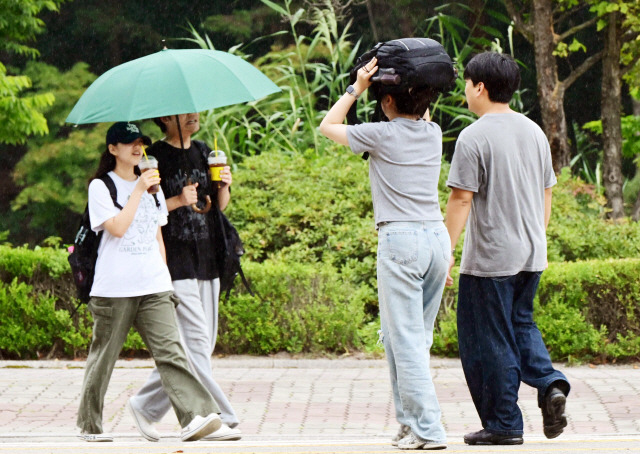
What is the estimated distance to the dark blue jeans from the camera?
5043 millimetres

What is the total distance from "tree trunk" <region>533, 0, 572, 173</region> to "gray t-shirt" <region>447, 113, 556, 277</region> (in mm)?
8598

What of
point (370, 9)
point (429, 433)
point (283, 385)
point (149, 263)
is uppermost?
point (370, 9)

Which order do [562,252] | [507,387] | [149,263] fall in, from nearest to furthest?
[507,387] → [149,263] → [562,252]

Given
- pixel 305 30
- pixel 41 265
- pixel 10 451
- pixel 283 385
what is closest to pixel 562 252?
pixel 283 385

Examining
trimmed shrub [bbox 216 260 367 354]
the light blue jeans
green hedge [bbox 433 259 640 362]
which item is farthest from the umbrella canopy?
green hedge [bbox 433 259 640 362]

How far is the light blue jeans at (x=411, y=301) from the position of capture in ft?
15.3

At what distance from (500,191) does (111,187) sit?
1874mm

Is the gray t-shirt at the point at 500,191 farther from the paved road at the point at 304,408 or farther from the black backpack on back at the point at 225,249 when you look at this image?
the black backpack on back at the point at 225,249

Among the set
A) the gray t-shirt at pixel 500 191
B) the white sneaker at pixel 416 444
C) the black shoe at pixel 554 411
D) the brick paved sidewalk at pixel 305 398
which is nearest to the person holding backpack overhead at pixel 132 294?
the brick paved sidewalk at pixel 305 398

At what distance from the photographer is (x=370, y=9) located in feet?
54.6

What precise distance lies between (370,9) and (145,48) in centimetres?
428

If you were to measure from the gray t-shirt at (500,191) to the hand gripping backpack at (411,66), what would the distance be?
39 centimetres

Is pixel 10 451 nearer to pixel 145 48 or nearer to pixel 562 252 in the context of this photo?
pixel 562 252

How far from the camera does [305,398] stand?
7156mm
